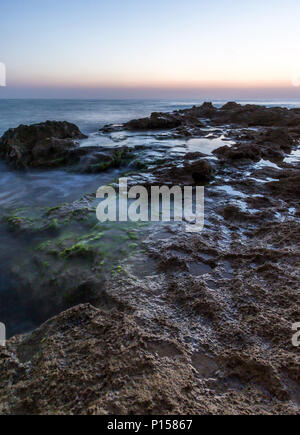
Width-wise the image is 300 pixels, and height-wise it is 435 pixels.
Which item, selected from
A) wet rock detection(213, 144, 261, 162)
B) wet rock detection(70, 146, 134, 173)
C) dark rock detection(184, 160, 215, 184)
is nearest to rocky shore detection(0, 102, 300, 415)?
dark rock detection(184, 160, 215, 184)

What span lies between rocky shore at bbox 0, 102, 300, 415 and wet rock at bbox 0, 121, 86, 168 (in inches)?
162

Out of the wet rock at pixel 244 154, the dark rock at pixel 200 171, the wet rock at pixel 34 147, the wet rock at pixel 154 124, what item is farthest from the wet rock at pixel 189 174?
the wet rock at pixel 154 124

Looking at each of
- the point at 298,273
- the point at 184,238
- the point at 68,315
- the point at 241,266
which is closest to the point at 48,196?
the point at 184,238

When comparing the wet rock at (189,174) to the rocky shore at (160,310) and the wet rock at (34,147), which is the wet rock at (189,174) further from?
the wet rock at (34,147)

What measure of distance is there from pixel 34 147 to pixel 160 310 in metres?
8.42

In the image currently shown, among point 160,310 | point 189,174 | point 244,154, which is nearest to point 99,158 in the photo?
point 189,174

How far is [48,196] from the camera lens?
5.91m

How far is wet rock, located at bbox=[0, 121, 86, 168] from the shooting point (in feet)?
28.1

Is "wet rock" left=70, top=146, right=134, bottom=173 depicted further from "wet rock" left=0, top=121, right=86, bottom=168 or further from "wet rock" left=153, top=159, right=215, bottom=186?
"wet rock" left=153, top=159, right=215, bottom=186

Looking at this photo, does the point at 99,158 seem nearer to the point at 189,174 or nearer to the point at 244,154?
the point at 189,174

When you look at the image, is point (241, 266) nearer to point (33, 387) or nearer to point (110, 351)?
point (110, 351)

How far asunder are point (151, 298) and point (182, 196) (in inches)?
123

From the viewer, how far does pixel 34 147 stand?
888cm

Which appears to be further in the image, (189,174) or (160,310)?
(189,174)
